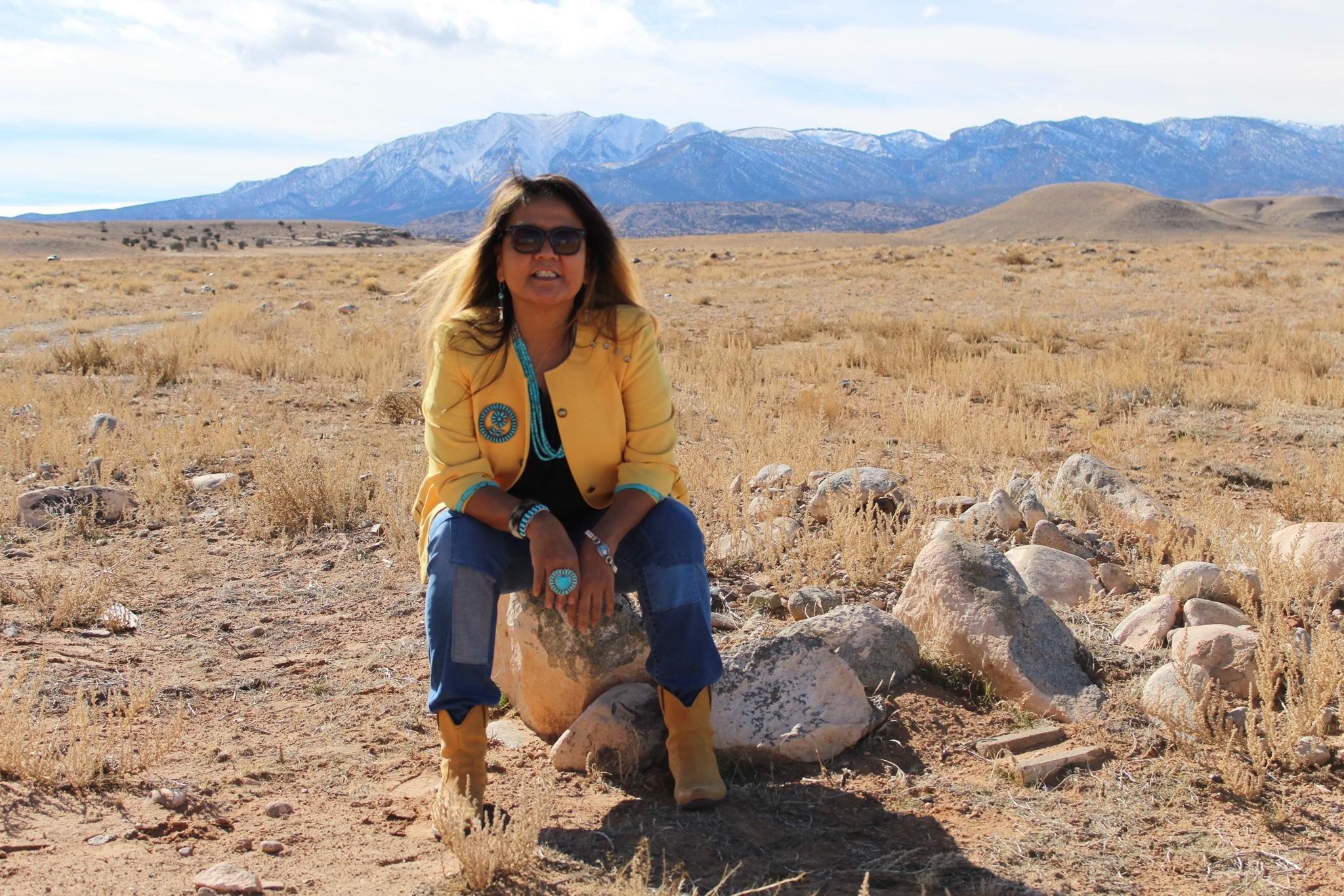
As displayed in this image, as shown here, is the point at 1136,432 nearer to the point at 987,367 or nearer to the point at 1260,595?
the point at 987,367

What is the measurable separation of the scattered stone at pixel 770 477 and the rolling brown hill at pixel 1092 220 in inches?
3041

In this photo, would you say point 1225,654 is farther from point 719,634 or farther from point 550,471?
point 550,471

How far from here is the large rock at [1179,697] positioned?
8.91ft

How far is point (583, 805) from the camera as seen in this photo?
8.66 feet

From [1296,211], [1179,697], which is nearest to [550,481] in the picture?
[1179,697]

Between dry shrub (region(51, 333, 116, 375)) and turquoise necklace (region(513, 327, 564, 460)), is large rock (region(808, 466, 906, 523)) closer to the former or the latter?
turquoise necklace (region(513, 327, 564, 460))

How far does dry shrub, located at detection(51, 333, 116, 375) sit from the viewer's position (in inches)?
378

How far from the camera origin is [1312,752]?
2.62 m

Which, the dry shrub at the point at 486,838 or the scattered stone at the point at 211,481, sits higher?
the scattered stone at the point at 211,481

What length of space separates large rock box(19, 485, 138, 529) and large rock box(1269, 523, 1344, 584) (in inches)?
205

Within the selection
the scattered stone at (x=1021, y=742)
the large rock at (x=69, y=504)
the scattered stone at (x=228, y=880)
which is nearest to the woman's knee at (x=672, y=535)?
the scattered stone at (x=1021, y=742)

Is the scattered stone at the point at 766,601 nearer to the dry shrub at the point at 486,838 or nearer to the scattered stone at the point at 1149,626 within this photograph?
the scattered stone at the point at 1149,626

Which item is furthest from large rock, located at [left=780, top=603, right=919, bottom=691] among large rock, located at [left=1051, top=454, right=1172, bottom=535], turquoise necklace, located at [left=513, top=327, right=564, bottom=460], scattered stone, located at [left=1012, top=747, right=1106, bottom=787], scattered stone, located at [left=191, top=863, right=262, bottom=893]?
large rock, located at [left=1051, top=454, right=1172, bottom=535]

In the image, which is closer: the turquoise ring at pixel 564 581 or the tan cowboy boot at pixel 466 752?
the tan cowboy boot at pixel 466 752
